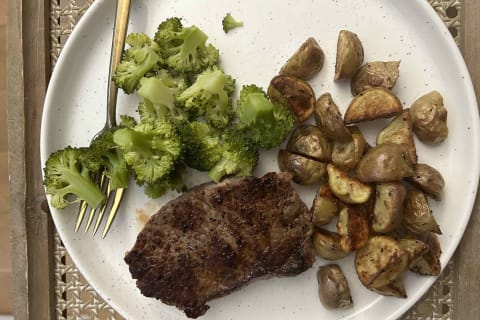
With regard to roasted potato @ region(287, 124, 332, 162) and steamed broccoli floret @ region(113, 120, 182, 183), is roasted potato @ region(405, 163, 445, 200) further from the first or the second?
steamed broccoli floret @ region(113, 120, 182, 183)

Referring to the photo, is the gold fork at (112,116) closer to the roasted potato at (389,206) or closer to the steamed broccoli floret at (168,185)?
the steamed broccoli floret at (168,185)

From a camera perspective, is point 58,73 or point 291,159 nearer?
point 291,159

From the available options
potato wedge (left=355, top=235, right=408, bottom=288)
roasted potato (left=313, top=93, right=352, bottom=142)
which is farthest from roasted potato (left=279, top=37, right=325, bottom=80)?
potato wedge (left=355, top=235, right=408, bottom=288)

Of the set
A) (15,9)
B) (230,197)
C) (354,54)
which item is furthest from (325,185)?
(15,9)

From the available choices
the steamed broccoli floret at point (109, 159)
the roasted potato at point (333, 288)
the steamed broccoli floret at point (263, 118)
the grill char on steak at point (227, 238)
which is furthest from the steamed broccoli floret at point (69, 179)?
the roasted potato at point (333, 288)

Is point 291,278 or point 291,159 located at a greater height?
point 291,159

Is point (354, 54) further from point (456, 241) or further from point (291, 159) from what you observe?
point (456, 241)
